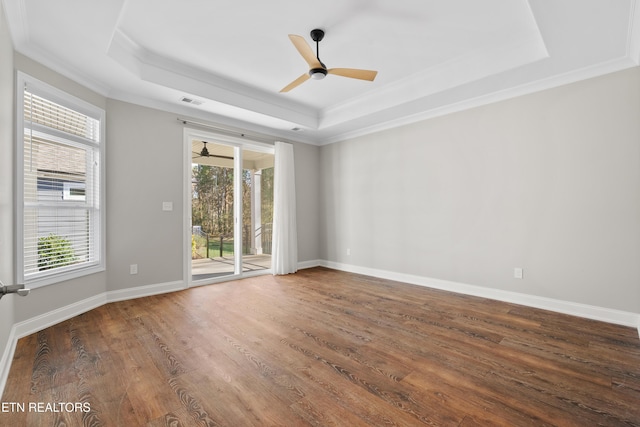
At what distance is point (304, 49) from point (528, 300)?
3.81 m

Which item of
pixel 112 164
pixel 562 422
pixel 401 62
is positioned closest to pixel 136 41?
pixel 112 164

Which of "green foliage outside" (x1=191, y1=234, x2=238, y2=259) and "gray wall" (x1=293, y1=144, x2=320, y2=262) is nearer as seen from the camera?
"green foliage outside" (x1=191, y1=234, x2=238, y2=259)

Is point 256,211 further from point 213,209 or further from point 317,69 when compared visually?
point 317,69

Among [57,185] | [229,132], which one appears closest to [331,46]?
[229,132]

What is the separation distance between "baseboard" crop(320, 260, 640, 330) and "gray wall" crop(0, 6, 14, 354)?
458cm

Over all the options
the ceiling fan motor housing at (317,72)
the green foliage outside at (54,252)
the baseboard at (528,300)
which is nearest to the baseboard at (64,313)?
the green foliage outside at (54,252)

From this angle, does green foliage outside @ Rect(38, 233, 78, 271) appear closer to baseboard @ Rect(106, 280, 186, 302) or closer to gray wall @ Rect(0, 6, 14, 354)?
gray wall @ Rect(0, 6, 14, 354)

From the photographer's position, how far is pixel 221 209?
521 centimetres

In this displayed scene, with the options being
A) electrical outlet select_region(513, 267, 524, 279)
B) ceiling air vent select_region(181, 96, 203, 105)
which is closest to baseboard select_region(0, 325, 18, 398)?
ceiling air vent select_region(181, 96, 203, 105)

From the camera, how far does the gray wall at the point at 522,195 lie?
310 cm

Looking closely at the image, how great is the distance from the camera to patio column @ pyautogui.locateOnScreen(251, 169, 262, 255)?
5.79m

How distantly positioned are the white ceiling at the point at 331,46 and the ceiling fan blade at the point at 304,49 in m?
0.31

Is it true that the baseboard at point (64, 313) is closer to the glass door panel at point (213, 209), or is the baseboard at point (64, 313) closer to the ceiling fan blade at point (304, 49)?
the glass door panel at point (213, 209)

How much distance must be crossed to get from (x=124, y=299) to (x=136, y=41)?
3067 millimetres
